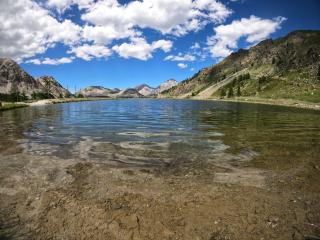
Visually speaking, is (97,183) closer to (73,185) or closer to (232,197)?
(73,185)

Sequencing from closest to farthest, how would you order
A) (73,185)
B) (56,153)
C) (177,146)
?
(73,185)
(56,153)
(177,146)

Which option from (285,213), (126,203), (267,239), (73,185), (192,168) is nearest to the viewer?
(267,239)

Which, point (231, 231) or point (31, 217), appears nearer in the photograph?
point (231, 231)

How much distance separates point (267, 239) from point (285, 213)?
2.39 meters

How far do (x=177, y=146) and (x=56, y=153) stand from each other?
1053 centimetres

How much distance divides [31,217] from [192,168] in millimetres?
10380

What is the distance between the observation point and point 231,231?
34.9ft

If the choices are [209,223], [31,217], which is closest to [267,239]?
[209,223]

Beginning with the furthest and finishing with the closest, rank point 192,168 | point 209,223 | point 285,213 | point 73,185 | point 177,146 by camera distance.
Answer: point 177,146, point 192,168, point 73,185, point 285,213, point 209,223

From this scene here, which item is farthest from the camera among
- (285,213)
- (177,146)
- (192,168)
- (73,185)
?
(177,146)

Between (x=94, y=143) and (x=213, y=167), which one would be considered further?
(x=94, y=143)

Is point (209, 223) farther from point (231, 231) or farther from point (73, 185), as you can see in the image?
point (73, 185)

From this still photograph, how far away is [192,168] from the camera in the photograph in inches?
750

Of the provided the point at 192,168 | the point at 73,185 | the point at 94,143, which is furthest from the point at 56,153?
the point at 192,168
